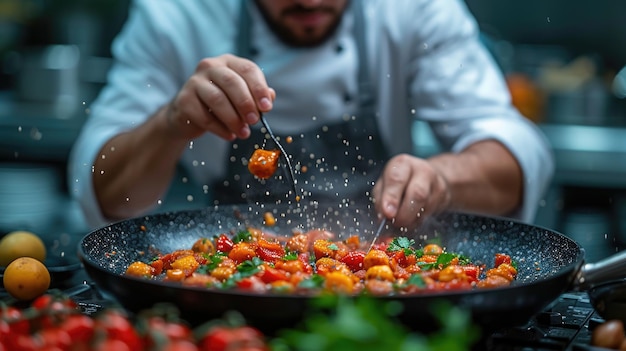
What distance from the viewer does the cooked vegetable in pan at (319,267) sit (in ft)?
4.43

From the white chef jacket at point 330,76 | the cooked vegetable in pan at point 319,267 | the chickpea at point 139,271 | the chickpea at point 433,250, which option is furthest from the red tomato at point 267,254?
the white chef jacket at point 330,76

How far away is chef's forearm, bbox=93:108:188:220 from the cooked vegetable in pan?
56 centimetres

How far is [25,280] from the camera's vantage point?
1563mm

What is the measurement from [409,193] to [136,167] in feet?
3.09

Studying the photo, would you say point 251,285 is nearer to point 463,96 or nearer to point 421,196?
point 421,196

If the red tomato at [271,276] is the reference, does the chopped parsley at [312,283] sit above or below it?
above

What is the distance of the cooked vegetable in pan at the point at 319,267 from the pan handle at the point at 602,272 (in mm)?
138

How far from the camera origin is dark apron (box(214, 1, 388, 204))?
2471 millimetres

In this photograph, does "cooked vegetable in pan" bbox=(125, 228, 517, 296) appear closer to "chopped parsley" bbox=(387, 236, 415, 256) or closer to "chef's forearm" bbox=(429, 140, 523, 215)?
"chopped parsley" bbox=(387, 236, 415, 256)

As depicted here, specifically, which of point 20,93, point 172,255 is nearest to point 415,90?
point 172,255

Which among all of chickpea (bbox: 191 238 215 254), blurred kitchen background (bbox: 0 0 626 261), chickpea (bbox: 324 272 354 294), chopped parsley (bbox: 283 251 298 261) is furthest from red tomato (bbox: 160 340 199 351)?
blurred kitchen background (bbox: 0 0 626 261)

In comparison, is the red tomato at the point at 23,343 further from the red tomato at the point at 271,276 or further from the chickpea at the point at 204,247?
the chickpea at the point at 204,247

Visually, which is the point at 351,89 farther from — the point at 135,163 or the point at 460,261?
the point at 460,261

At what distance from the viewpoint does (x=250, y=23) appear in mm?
2729
